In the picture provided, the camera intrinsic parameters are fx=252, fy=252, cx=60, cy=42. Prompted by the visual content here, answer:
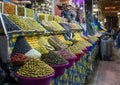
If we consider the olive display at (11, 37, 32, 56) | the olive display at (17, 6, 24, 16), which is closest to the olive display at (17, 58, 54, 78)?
the olive display at (11, 37, 32, 56)

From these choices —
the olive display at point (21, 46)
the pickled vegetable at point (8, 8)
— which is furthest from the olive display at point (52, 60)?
the pickled vegetable at point (8, 8)

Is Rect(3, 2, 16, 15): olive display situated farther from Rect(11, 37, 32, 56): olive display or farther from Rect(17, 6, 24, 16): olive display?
Rect(11, 37, 32, 56): olive display

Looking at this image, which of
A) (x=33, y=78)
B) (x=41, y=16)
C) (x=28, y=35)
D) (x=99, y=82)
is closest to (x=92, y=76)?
(x=99, y=82)

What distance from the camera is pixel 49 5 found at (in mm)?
6270

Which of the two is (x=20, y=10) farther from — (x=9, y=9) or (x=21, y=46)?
(x=21, y=46)

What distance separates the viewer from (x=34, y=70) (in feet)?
6.59

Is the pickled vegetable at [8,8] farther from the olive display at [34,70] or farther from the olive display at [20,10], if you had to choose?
the olive display at [34,70]

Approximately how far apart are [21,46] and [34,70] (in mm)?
874

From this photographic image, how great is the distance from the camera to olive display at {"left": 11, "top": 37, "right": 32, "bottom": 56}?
8.98ft

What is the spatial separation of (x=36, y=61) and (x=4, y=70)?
13.3 inches

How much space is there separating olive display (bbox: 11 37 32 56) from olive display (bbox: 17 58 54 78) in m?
0.60

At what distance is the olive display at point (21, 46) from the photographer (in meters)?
2.74

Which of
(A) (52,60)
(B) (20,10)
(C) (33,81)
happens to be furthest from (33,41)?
(C) (33,81)

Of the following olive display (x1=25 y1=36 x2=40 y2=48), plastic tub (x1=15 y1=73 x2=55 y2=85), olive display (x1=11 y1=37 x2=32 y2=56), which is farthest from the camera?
olive display (x1=25 y1=36 x2=40 y2=48)
